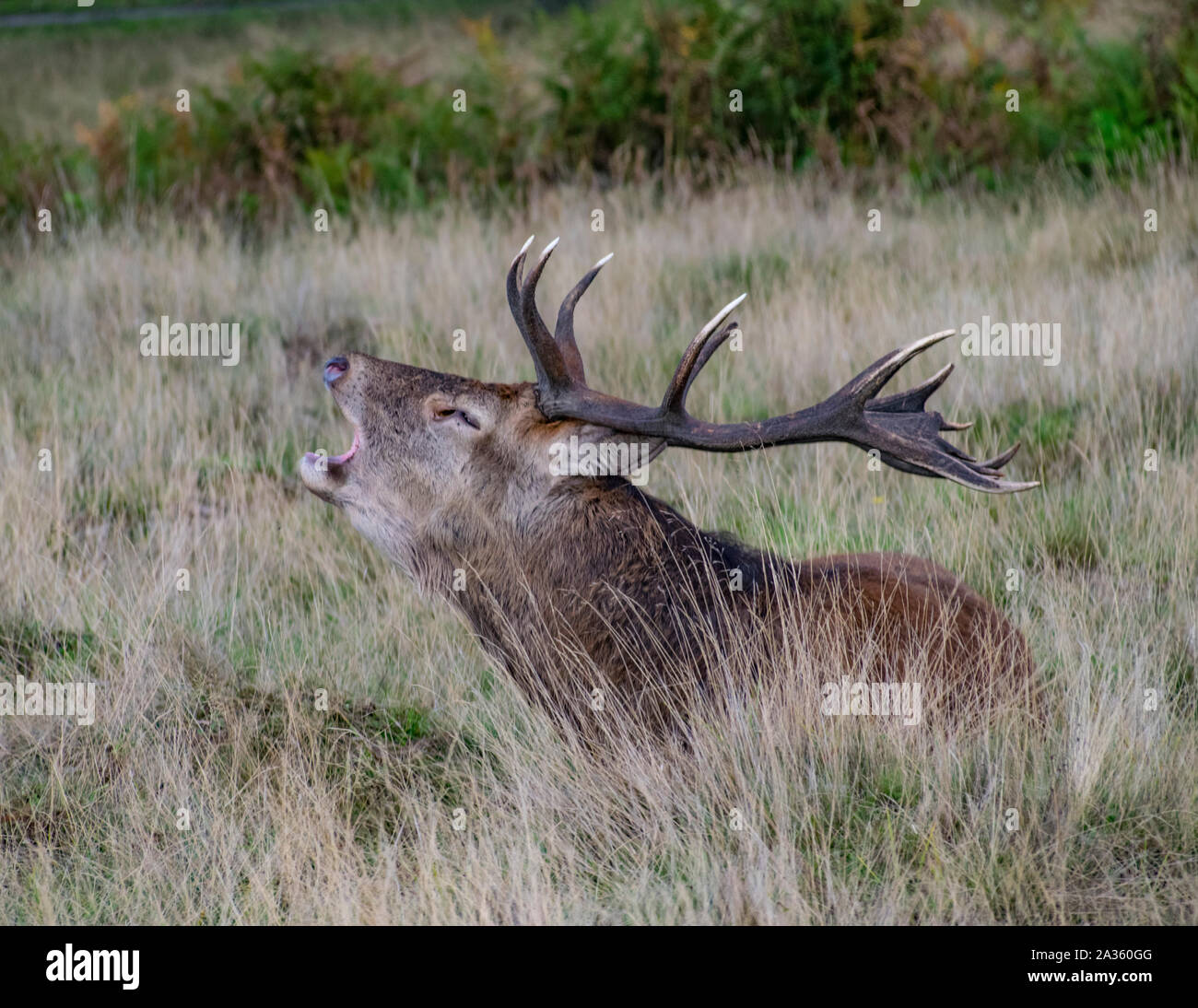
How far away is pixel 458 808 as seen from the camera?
4484 millimetres

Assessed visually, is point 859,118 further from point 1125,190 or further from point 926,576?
point 926,576

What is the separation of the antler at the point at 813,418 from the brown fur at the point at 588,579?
0.35 feet

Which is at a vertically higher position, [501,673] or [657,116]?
[657,116]

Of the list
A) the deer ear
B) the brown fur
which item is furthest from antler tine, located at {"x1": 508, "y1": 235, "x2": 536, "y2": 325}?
the deer ear

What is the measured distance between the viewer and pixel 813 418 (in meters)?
4.68

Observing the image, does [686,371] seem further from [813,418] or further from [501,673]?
[501,673]

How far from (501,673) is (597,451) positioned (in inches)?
33.8

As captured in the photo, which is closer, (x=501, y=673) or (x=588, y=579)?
(x=588, y=579)

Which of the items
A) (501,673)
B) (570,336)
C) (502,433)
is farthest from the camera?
(570,336)

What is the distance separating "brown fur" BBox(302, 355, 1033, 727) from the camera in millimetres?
Answer: 4621

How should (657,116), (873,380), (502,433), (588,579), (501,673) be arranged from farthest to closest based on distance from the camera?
(657,116) < (501,673) < (502,433) < (588,579) < (873,380)

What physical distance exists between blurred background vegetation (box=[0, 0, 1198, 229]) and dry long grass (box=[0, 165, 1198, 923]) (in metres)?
1.74

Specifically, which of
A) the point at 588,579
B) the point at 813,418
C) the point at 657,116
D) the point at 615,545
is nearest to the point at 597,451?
the point at 615,545

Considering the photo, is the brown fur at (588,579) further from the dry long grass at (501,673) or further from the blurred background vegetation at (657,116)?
Result: the blurred background vegetation at (657,116)
